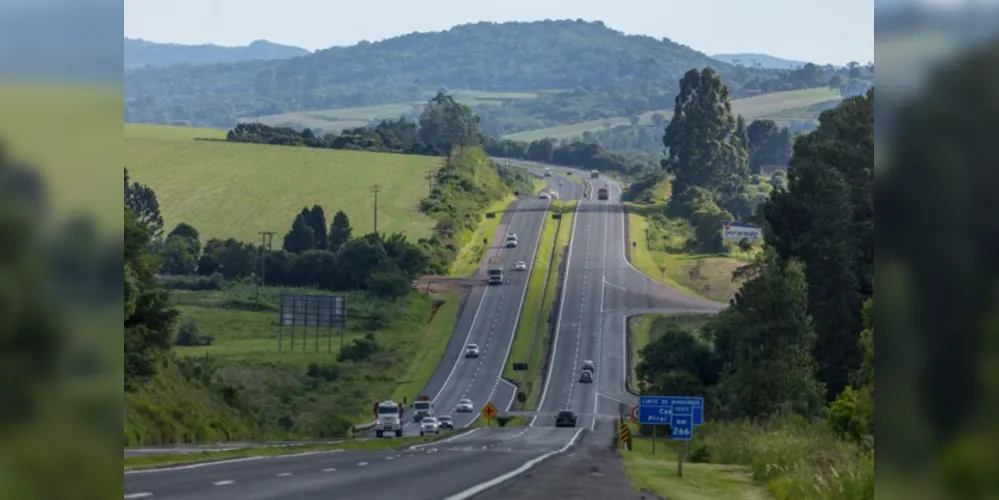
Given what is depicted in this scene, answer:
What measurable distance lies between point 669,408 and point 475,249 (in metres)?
124

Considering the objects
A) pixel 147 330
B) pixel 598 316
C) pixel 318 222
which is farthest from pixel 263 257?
pixel 147 330

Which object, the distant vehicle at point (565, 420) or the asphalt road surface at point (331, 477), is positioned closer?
the asphalt road surface at point (331, 477)

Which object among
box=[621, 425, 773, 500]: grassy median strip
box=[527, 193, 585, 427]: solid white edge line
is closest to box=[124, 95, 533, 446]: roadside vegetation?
box=[527, 193, 585, 427]: solid white edge line

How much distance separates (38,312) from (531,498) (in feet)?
71.1

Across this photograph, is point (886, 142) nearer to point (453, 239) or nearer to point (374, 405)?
point (374, 405)

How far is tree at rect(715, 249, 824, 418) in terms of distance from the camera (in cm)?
6017

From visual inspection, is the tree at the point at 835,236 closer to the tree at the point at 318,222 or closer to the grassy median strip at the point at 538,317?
the grassy median strip at the point at 538,317

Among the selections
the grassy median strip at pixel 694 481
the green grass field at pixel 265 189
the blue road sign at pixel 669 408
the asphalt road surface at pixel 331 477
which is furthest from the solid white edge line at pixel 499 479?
Result: the green grass field at pixel 265 189

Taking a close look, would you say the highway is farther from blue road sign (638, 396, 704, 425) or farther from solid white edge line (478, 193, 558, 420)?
blue road sign (638, 396, 704, 425)

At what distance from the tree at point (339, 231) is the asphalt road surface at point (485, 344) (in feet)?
51.5

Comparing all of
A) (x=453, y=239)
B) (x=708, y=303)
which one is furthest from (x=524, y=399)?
(x=453, y=239)

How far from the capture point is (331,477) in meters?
29.3

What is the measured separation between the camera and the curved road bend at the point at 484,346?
11325cm

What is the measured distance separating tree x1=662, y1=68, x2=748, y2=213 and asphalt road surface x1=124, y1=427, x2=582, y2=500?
145294 mm
